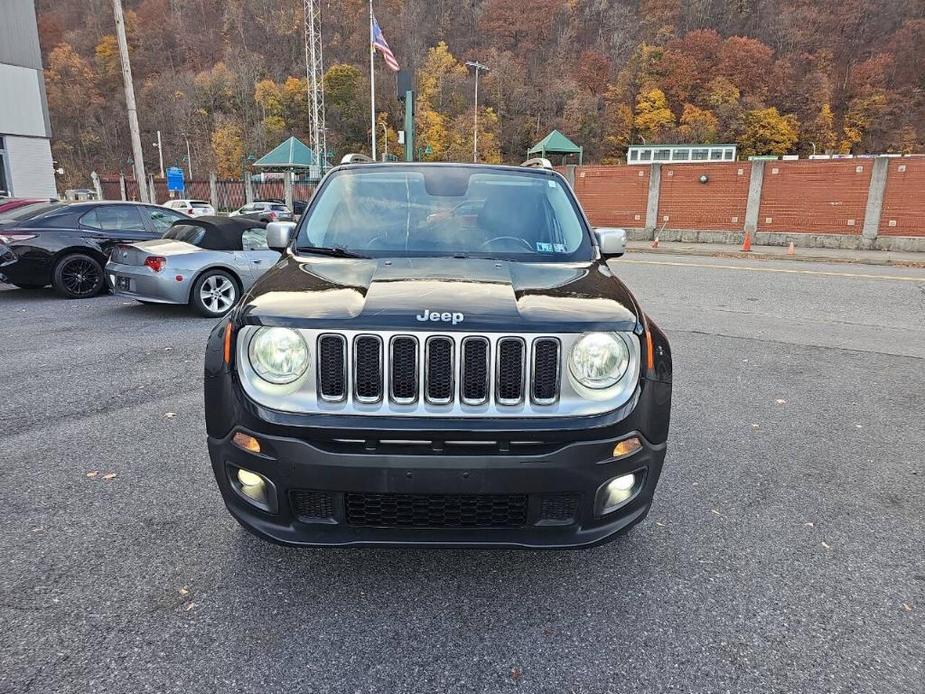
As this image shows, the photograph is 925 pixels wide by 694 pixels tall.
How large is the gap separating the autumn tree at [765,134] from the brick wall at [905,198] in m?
56.0

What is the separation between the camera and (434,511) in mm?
2365

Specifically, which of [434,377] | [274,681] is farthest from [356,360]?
[274,681]

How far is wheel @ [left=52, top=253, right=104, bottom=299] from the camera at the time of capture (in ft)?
31.8

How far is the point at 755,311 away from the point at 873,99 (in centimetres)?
8630

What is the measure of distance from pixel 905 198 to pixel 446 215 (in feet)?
82.6

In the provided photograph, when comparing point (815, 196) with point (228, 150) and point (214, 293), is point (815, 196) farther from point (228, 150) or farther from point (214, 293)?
point (228, 150)

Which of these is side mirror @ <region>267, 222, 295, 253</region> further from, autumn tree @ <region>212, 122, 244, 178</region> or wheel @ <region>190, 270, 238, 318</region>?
autumn tree @ <region>212, 122, 244, 178</region>

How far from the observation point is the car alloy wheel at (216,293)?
8.49m

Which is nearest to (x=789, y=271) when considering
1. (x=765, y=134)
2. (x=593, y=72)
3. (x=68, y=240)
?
(x=68, y=240)

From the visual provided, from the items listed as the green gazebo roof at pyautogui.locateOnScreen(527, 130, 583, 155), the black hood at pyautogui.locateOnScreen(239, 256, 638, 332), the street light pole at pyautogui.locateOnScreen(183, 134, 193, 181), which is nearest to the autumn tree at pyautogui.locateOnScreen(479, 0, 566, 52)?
the street light pole at pyautogui.locateOnScreen(183, 134, 193, 181)

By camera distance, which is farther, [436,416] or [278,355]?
[278,355]

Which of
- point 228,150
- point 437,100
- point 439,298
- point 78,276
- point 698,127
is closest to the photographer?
point 439,298

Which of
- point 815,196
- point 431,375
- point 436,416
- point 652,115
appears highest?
point 652,115

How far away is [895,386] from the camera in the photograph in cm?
582
